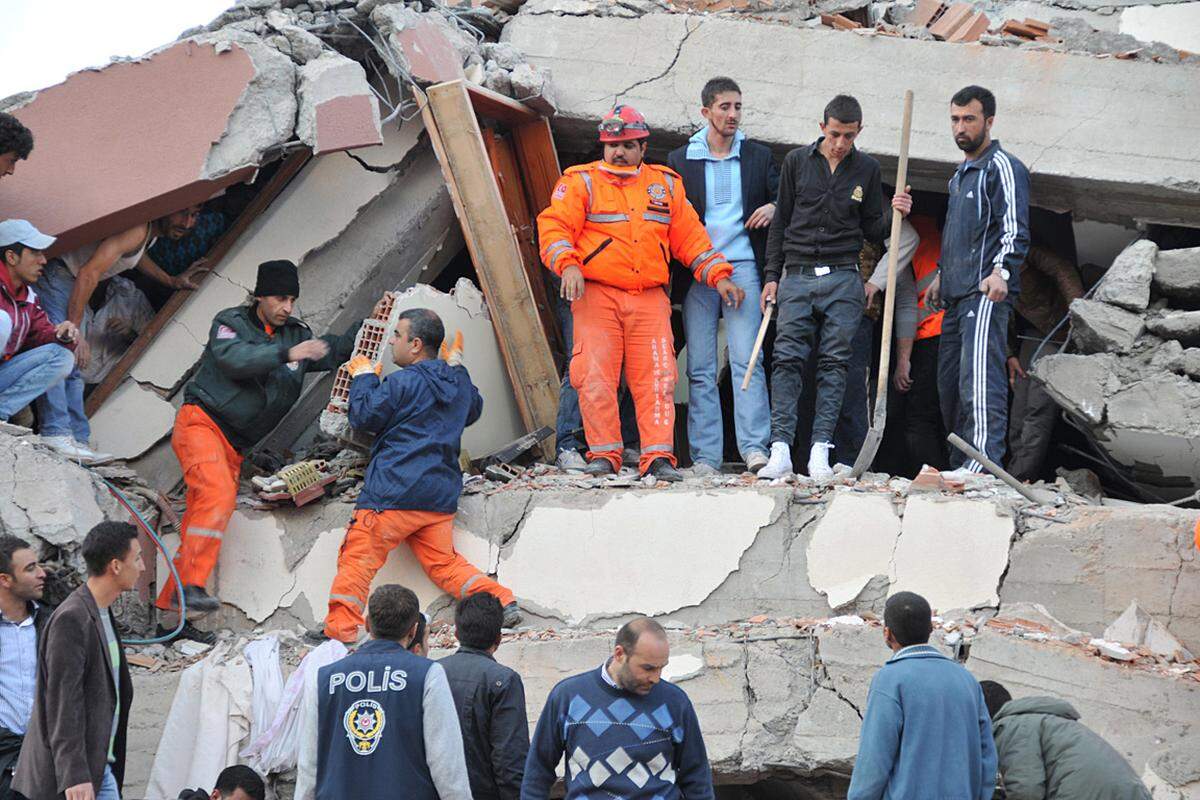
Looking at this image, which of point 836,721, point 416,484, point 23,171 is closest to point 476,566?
point 416,484

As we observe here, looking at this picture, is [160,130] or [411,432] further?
[160,130]

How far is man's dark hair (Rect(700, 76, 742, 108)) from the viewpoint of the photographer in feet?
27.7

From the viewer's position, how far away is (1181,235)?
360 inches

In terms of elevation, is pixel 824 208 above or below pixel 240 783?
above

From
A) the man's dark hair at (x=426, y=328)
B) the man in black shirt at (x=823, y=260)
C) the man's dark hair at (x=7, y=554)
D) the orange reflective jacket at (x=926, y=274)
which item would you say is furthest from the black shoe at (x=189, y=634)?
the orange reflective jacket at (x=926, y=274)

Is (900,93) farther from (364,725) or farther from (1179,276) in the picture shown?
(364,725)

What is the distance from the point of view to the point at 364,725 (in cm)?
489

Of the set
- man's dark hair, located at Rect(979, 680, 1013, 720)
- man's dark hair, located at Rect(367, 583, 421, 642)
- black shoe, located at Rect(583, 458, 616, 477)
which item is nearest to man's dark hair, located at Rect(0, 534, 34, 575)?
man's dark hair, located at Rect(367, 583, 421, 642)

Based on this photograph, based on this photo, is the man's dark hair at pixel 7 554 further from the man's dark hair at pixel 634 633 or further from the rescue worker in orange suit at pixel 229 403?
the man's dark hair at pixel 634 633

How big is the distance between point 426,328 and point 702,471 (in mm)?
1697

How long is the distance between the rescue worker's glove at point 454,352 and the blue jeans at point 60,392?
1.84m

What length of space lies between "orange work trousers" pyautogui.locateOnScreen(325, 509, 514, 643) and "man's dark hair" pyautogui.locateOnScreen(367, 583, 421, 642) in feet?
6.48

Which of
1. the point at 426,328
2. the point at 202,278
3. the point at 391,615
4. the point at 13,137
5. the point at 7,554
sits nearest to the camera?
the point at 391,615

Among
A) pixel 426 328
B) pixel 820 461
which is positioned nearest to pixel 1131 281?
pixel 820 461
